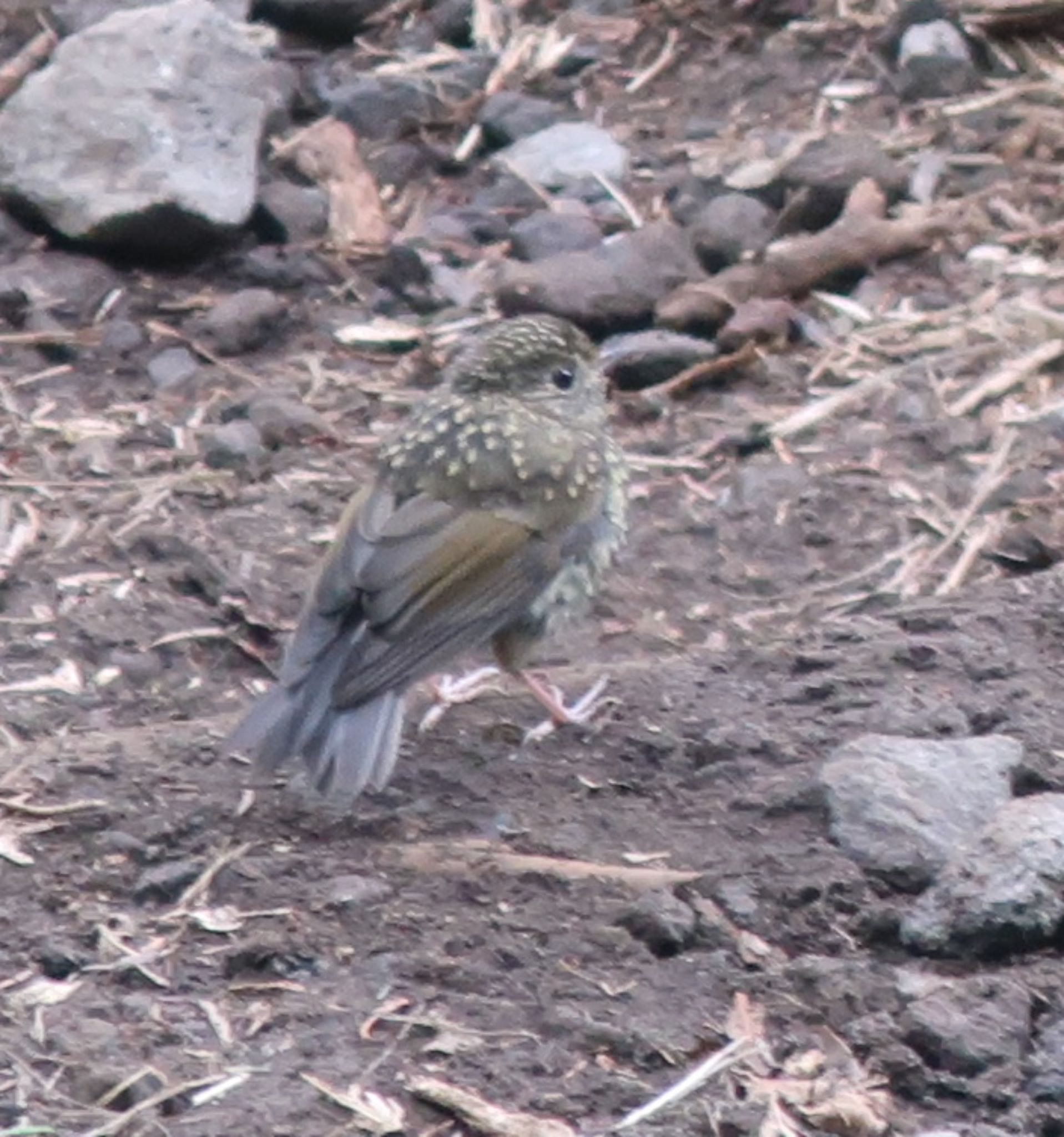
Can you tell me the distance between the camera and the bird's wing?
5.38 meters

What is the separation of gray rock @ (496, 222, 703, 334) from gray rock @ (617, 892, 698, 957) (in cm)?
344

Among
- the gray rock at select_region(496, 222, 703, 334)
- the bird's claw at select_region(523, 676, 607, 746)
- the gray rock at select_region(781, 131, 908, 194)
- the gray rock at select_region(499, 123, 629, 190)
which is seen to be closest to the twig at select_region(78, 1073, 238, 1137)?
the bird's claw at select_region(523, 676, 607, 746)

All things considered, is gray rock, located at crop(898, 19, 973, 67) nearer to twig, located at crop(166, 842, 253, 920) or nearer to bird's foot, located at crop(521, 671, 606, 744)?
bird's foot, located at crop(521, 671, 606, 744)

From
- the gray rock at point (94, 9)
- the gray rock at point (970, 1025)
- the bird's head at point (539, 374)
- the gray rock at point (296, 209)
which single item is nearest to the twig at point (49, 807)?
the bird's head at point (539, 374)

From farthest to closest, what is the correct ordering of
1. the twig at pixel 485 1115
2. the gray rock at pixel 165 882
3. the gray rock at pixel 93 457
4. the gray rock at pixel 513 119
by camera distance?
the gray rock at pixel 513 119, the gray rock at pixel 93 457, the gray rock at pixel 165 882, the twig at pixel 485 1115

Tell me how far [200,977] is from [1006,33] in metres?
5.65

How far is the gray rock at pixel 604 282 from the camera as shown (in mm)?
7844

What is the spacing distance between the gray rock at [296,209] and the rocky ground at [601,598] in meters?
0.02

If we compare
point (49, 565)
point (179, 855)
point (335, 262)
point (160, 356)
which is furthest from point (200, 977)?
point (335, 262)

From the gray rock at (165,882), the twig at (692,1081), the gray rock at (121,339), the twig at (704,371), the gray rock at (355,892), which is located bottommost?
the gray rock at (121,339)

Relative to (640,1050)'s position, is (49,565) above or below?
below

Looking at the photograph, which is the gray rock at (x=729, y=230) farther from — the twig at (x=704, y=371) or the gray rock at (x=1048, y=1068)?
the gray rock at (x=1048, y=1068)

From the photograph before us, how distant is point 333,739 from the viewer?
5172 mm

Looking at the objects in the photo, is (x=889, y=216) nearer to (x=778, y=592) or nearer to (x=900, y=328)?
(x=900, y=328)
